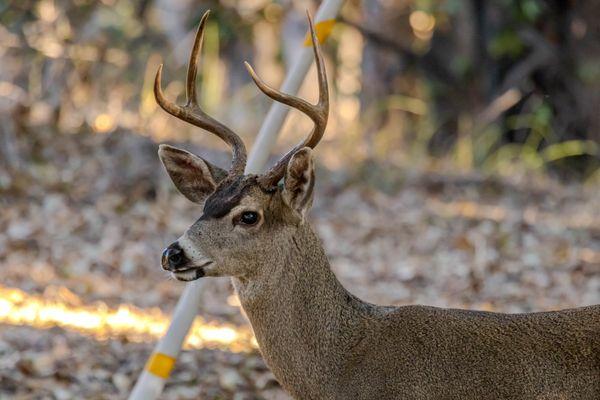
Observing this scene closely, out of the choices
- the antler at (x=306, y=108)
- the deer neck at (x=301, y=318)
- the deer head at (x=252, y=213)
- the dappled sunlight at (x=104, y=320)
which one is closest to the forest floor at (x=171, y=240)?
the dappled sunlight at (x=104, y=320)

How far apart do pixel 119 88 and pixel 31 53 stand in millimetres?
1546

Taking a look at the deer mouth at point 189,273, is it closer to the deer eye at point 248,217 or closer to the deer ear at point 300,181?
the deer eye at point 248,217

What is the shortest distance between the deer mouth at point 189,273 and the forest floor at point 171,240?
187 centimetres

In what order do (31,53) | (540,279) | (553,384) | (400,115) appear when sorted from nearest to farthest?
(553,384), (540,279), (31,53), (400,115)

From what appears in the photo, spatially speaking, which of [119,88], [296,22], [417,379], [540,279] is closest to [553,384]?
[417,379]

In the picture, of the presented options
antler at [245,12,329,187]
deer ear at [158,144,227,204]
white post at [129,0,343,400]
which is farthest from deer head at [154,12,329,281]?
white post at [129,0,343,400]

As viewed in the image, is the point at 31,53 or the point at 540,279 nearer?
the point at 540,279

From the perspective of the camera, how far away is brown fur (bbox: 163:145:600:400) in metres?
3.99

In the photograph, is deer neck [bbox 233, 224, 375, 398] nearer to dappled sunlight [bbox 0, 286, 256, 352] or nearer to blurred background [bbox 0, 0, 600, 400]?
blurred background [bbox 0, 0, 600, 400]

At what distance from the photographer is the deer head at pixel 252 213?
4.07 meters

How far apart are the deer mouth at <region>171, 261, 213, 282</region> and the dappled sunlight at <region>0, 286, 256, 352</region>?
247 cm

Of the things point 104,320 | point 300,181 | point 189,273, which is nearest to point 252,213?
point 300,181

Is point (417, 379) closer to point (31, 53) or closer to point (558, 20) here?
point (31, 53)

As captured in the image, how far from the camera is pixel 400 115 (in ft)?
48.3
